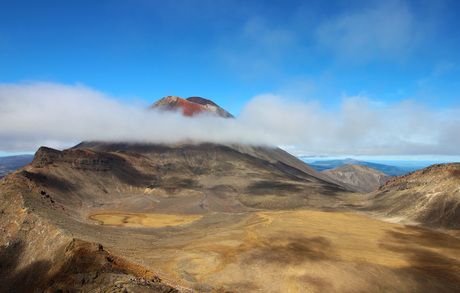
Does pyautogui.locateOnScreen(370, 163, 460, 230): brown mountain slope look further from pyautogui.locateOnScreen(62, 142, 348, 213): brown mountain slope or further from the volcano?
pyautogui.locateOnScreen(62, 142, 348, 213): brown mountain slope

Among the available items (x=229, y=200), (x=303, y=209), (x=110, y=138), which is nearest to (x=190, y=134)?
(x=110, y=138)

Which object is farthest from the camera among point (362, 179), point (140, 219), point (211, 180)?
point (362, 179)

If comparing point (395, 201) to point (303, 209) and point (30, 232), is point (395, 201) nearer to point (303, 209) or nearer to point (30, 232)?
point (303, 209)

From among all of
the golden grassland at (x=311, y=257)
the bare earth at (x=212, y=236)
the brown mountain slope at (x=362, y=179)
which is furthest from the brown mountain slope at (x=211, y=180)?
the brown mountain slope at (x=362, y=179)

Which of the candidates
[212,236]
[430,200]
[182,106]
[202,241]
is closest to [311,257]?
[202,241]

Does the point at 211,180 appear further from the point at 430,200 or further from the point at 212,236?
the point at 430,200
